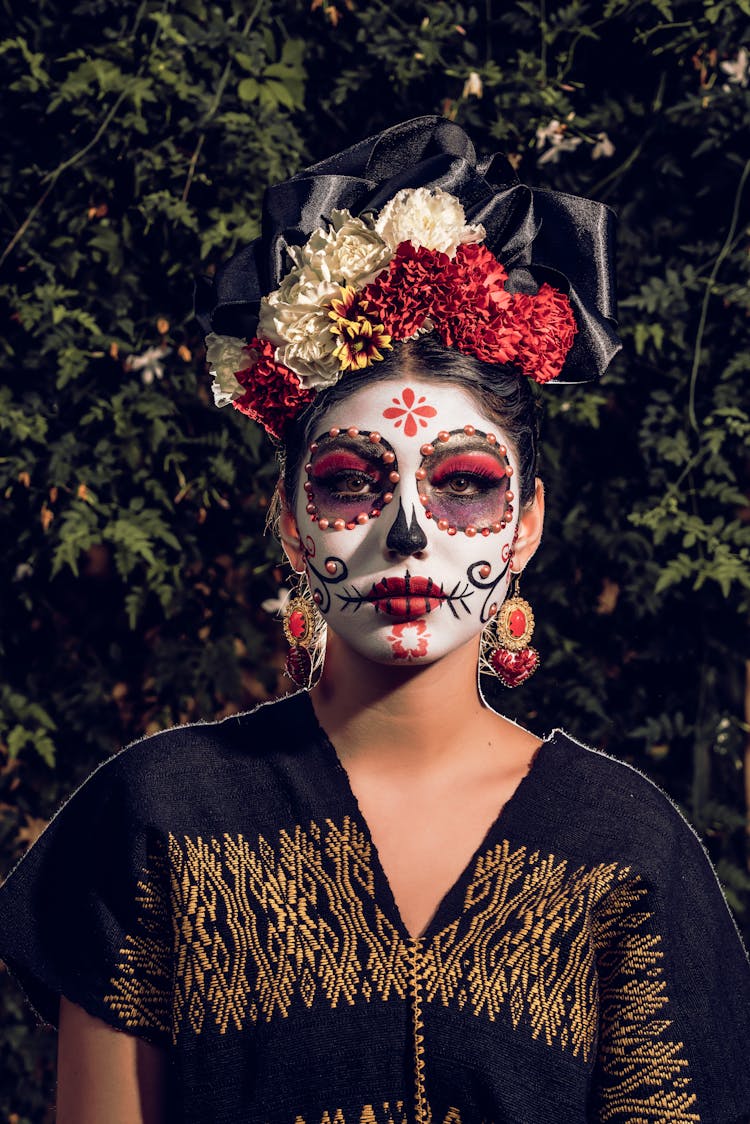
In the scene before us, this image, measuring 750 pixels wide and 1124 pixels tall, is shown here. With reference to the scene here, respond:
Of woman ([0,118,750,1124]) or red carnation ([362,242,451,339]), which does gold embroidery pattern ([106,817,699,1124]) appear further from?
red carnation ([362,242,451,339])

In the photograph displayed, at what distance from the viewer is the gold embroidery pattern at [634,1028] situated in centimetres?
241

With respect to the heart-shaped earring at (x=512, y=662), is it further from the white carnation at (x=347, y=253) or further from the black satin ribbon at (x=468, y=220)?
the white carnation at (x=347, y=253)

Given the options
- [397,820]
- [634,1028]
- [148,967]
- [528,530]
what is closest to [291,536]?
[528,530]

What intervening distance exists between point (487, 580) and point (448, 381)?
32 centimetres

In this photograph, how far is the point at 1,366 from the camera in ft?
11.7

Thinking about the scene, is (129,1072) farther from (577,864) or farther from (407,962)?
(577,864)

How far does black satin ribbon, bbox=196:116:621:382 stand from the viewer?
2.48 m

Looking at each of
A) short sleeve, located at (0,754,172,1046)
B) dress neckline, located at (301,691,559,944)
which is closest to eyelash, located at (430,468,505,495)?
dress neckline, located at (301,691,559,944)

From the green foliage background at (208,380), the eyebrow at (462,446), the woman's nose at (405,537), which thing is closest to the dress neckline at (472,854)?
the woman's nose at (405,537)

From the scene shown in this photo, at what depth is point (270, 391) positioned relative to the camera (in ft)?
8.18

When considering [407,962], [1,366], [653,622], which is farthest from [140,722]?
[407,962]

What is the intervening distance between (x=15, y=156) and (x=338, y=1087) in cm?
232

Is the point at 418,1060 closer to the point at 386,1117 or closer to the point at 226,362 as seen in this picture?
the point at 386,1117

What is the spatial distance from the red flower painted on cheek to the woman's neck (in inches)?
4.8
